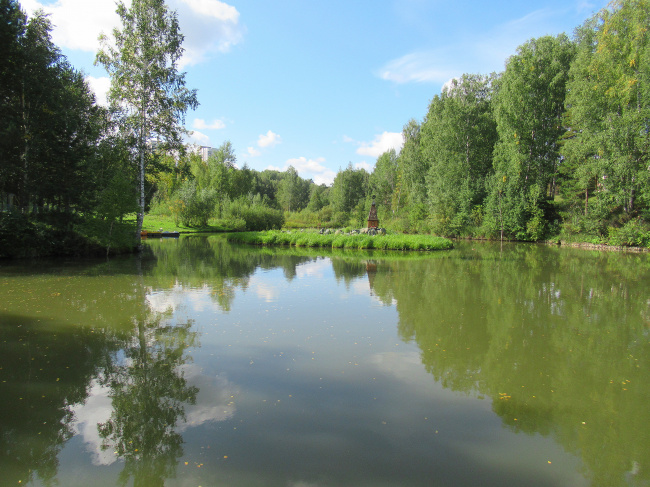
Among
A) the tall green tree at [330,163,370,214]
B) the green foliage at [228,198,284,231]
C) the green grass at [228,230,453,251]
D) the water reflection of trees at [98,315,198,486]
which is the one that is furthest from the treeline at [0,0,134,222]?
the tall green tree at [330,163,370,214]

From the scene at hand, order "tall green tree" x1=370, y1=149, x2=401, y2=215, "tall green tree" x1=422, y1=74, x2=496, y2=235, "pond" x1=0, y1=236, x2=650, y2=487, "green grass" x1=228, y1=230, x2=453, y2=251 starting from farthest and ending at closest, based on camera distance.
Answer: "tall green tree" x1=370, y1=149, x2=401, y2=215 → "tall green tree" x1=422, y1=74, x2=496, y2=235 → "green grass" x1=228, y1=230, x2=453, y2=251 → "pond" x1=0, y1=236, x2=650, y2=487

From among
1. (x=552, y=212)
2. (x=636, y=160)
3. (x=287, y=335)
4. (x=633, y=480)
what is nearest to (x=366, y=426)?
(x=633, y=480)

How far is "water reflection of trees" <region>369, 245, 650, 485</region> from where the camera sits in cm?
443

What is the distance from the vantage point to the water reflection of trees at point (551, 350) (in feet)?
14.5

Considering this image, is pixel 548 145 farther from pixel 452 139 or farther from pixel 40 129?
pixel 40 129

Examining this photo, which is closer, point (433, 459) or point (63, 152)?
point (433, 459)

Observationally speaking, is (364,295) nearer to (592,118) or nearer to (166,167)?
(166,167)

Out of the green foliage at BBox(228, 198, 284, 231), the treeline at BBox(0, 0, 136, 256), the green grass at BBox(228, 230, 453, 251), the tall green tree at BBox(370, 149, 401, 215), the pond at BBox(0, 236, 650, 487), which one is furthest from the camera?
the tall green tree at BBox(370, 149, 401, 215)

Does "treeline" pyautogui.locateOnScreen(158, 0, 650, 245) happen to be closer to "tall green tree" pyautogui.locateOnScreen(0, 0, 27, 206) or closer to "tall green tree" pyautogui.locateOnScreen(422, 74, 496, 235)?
"tall green tree" pyautogui.locateOnScreen(422, 74, 496, 235)

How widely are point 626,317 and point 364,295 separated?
653 centimetres

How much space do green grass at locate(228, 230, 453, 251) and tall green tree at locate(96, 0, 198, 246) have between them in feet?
37.3

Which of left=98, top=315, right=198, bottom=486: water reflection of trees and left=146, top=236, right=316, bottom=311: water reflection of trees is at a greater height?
left=146, top=236, right=316, bottom=311: water reflection of trees

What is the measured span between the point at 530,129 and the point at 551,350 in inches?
1334

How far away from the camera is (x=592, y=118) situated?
2852 centimetres
